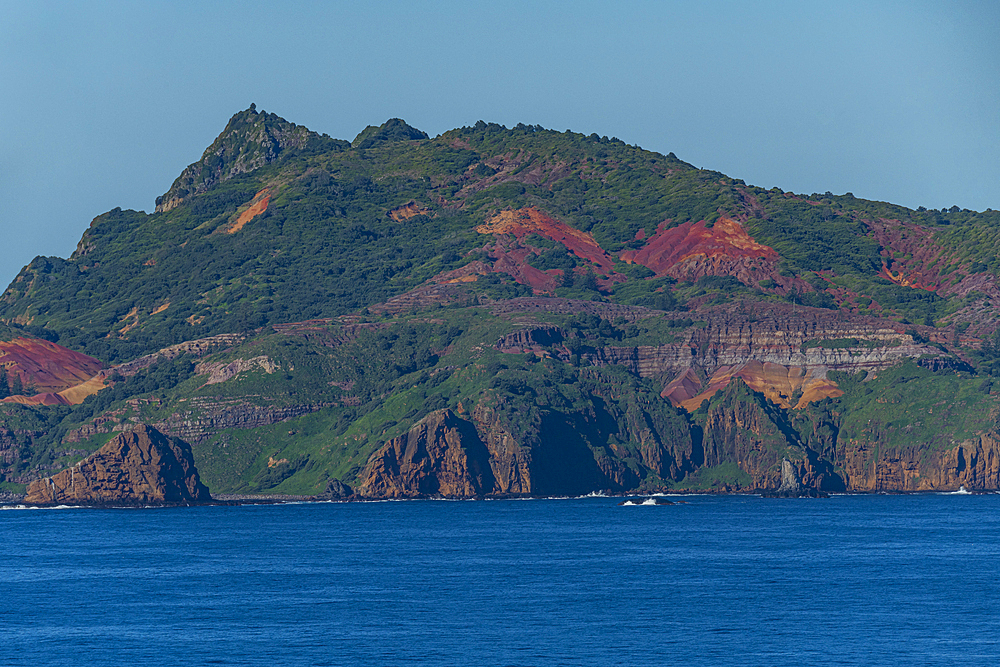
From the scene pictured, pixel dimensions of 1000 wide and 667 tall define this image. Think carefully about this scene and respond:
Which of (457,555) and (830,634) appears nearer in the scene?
(830,634)

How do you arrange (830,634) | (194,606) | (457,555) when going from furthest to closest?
(457,555)
(194,606)
(830,634)

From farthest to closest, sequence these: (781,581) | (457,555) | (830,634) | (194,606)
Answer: (457,555) → (781,581) → (194,606) → (830,634)

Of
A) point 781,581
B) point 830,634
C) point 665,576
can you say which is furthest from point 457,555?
point 830,634

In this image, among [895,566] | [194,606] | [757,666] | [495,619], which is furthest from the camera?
[895,566]

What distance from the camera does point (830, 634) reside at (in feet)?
431

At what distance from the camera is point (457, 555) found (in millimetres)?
197125

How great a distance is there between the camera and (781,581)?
167750mm

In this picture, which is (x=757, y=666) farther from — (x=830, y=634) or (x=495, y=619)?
(x=495, y=619)

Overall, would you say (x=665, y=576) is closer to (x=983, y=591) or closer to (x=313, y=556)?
(x=983, y=591)

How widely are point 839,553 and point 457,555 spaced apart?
46.1 metres

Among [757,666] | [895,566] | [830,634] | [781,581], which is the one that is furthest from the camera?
[895,566]

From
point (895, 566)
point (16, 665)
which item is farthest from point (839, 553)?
point (16, 665)

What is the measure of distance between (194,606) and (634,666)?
50277mm

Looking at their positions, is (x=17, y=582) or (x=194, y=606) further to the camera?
(x=17, y=582)
